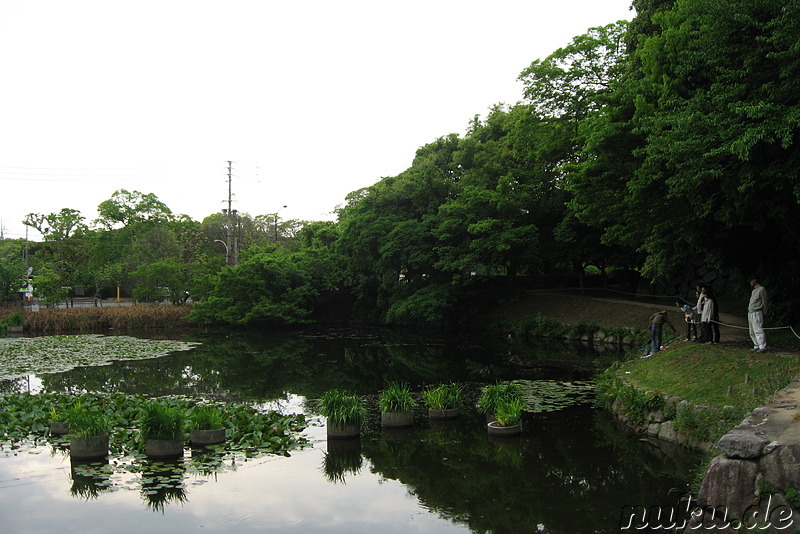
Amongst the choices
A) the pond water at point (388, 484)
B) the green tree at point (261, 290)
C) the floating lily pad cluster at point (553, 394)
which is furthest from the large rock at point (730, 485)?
the green tree at point (261, 290)

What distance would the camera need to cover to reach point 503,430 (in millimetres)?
9734

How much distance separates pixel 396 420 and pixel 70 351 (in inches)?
645

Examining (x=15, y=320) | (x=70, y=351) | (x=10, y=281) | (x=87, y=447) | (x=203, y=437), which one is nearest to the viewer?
(x=87, y=447)

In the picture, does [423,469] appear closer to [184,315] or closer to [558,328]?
[558,328]

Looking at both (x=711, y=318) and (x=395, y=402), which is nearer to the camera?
(x=395, y=402)

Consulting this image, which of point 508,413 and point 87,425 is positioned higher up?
point 87,425

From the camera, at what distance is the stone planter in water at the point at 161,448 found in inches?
335

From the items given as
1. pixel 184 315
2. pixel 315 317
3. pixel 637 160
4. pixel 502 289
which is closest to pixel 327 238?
pixel 315 317

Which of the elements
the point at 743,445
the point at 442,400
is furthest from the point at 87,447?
the point at 743,445

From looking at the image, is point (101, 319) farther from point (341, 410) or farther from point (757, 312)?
point (757, 312)

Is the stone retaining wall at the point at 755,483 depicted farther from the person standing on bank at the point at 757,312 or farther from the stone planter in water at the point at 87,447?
the stone planter in water at the point at 87,447

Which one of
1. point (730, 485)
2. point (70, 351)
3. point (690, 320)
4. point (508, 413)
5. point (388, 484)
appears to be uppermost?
point (690, 320)

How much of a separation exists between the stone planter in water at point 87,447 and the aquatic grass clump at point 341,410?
3.39 metres

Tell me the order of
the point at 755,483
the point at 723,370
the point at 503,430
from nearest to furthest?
the point at 755,483
the point at 503,430
the point at 723,370
